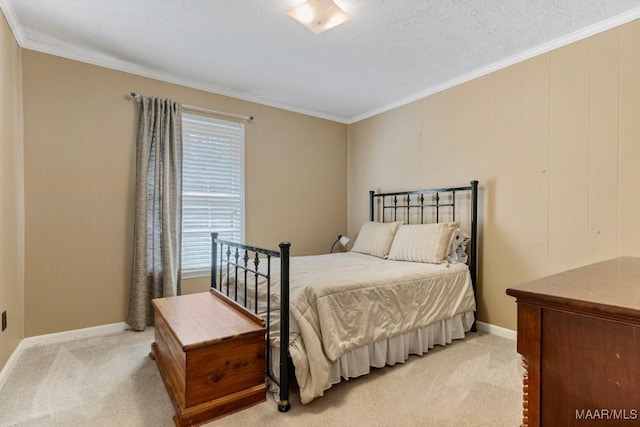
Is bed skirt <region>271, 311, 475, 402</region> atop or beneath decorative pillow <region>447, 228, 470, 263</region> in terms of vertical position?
beneath

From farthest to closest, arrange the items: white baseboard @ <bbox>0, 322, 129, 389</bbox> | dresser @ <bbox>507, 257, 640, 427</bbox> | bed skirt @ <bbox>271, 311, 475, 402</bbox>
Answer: white baseboard @ <bbox>0, 322, 129, 389</bbox> → bed skirt @ <bbox>271, 311, 475, 402</bbox> → dresser @ <bbox>507, 257, 640, 427</bbox>

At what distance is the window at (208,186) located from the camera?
10.8 ft

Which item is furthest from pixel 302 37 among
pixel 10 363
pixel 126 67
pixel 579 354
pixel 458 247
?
pixel 10 363

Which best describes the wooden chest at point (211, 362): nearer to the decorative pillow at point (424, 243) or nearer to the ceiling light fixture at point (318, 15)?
the decorative pillow at point (424, 243)

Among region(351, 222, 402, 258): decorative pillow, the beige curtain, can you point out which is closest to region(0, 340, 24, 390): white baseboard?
the beige curtain

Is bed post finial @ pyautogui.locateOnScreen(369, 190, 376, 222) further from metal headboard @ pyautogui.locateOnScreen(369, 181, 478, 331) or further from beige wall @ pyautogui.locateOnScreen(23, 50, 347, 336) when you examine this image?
beige wall @ pyautogui.locateOnScreen(23, 50, 347, 336)

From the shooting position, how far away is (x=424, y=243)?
9.59ft

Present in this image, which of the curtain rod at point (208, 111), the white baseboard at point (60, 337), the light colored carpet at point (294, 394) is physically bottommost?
the light colored carpet at point (294, 394)

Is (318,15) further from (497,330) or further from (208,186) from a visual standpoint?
(497,330)

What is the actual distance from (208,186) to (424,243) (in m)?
2.22

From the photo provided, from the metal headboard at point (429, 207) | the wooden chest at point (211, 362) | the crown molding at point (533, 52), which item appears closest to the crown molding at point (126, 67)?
the crown molding at point (533, 52)

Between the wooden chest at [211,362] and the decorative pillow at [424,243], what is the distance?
159cm

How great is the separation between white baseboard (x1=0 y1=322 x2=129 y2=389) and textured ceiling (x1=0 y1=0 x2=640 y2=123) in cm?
228

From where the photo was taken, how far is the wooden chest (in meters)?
1.63
